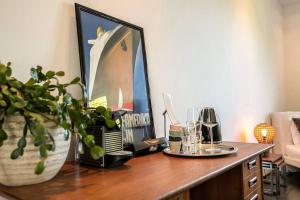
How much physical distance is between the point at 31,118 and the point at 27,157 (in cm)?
15

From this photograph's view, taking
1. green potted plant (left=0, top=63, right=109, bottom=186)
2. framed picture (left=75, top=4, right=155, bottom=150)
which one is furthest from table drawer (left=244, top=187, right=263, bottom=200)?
green potted plant (left=0, top=63, right=109, bottom=186)

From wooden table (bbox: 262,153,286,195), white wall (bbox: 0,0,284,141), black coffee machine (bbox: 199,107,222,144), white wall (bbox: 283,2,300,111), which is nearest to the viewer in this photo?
white wall (bbox: 0,0,284,141)

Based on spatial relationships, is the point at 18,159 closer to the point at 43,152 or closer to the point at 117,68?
the point at 43,152

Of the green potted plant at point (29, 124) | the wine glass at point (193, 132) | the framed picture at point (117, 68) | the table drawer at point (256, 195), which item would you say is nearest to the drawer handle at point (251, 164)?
the table drawer at point (256, 195)

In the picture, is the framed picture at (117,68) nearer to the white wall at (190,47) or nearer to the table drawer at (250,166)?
the white wall at (190,47)

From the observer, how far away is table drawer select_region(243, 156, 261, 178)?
1.41 m

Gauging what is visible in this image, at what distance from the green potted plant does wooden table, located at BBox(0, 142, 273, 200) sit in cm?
6

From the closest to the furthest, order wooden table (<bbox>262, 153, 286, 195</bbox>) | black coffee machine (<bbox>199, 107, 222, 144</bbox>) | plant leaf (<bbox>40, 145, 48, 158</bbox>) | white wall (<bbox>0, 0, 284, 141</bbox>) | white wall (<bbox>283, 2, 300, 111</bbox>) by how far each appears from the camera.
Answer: plant leaf (<bbox>40, 145, 48, 158</bbox>) → white wall (<bbox>0, 0, 284, 141</bbox>) → black coffee machine (<bbox>199, 107, 222, 144</bbox>) → wooden table (<bbox>262, 153, 286, 195</bbox>) → white wall (<bbox>283, 2, 300, 111</bbox>)

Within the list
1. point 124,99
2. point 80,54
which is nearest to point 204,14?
point 124,99

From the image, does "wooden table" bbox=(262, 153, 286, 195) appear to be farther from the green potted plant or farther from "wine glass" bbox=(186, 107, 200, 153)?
the green potted plant

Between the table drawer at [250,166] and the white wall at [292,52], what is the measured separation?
3326 millimetres

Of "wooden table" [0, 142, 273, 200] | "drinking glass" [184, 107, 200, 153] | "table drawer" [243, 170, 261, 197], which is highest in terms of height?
"drinking glass" [184, 107, 200, 153]

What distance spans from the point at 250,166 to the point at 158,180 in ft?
2.30

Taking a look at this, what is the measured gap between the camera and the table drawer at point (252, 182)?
1412 millimetres
